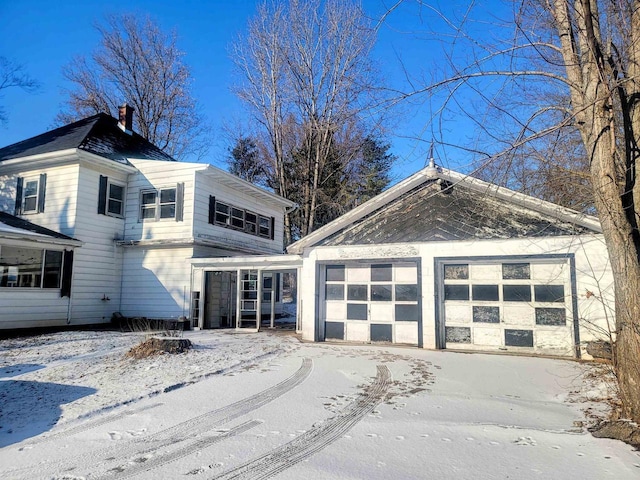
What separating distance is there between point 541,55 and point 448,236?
554 centimetres

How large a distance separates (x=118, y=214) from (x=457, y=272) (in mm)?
12016

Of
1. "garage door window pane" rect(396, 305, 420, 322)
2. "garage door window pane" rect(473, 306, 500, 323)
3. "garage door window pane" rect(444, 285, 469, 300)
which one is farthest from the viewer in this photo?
"garage door window pane" rect(396, 305, 420, 322)

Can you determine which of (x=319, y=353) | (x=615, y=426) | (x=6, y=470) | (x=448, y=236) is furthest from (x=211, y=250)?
(x=615, y=426)

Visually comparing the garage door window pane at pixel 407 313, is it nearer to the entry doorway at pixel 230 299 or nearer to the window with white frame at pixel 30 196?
the entry doorway at pixel 230 299

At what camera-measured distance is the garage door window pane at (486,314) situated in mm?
9984

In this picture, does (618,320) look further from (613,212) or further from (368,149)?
(368,149)

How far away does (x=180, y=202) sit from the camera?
1502cm

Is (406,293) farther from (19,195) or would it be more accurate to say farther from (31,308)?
(19,195)

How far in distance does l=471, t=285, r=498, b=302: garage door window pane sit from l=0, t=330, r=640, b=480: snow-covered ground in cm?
191

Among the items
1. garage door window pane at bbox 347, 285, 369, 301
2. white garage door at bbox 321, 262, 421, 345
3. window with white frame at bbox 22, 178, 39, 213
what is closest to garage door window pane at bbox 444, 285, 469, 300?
white garage door at bbox 321, 262, 421, 345

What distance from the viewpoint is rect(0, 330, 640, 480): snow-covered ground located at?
3.63 meters

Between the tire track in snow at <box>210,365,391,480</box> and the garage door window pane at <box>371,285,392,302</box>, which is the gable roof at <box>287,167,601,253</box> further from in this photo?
the tire track in snow at <box>210,365,391,480</box>

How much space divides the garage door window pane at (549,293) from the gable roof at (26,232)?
1328cm

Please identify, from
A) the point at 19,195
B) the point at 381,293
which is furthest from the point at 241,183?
the point at 381,293
